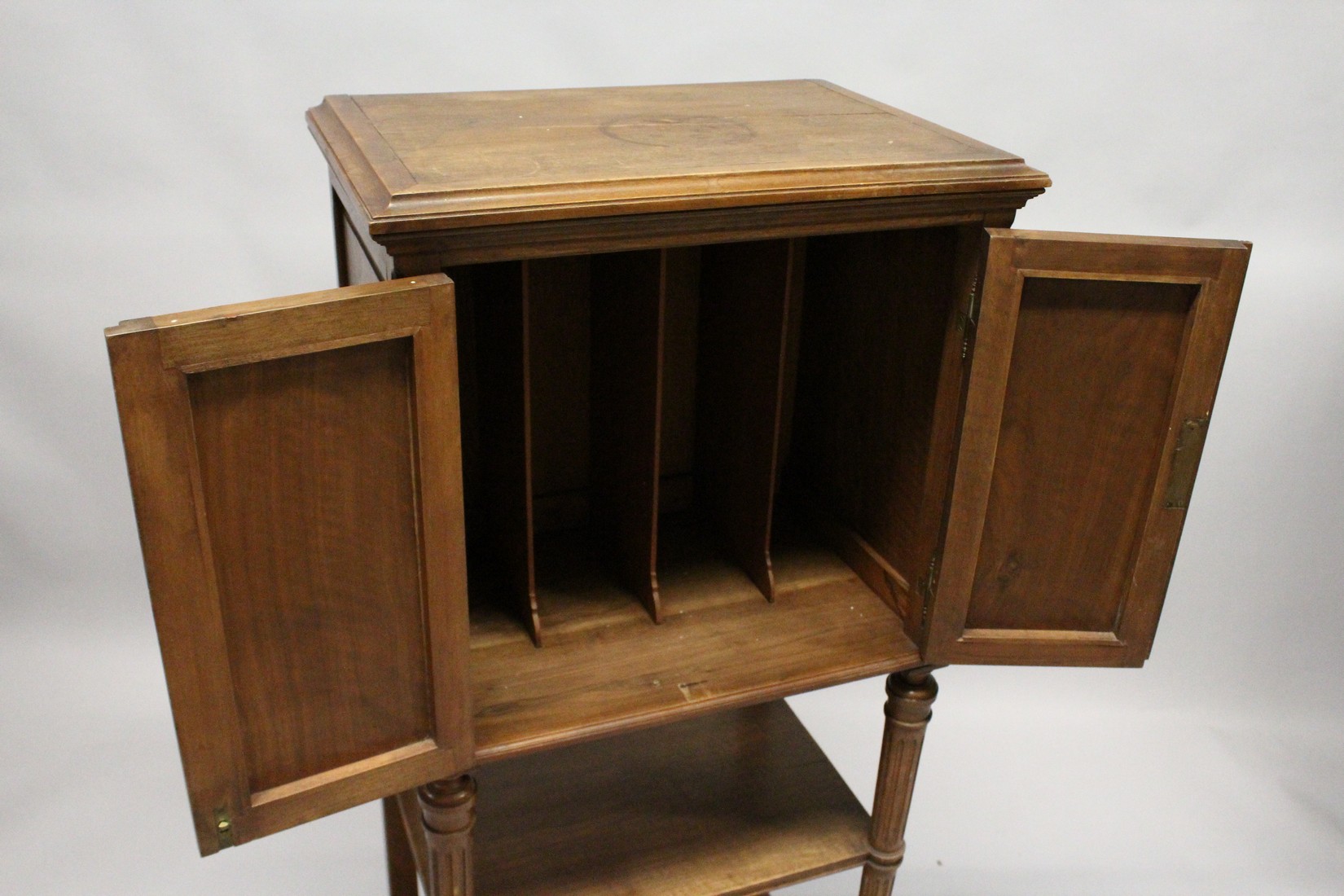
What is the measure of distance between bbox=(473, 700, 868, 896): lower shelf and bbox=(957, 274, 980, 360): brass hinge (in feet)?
2.26

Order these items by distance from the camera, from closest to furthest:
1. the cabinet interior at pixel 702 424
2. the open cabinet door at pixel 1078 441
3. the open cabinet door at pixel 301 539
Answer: the open cabinet door at pixel 301 539 → the open cabinet door at pixel 1078 441 → the cabinet interior at pixel 702 424

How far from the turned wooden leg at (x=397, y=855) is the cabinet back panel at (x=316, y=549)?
24.2 inches

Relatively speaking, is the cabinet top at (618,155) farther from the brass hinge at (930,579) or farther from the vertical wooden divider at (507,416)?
the brass hinge at (930,579)

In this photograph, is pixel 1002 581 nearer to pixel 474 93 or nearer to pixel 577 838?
pixel 577 838

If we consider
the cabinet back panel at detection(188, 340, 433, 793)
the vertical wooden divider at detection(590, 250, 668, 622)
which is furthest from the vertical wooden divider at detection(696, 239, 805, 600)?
the cabinet back panel at detection(188, 340, 433, 793)

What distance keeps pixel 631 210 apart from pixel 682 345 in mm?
530

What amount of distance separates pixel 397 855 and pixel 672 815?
1.34ft

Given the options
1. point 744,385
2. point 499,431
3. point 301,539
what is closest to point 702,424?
point 744,385

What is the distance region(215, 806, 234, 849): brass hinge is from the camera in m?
1.13

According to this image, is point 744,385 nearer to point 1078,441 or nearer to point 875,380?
point 875,380

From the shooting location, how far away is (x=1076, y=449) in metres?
1.34

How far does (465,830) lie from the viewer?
136 centimetres

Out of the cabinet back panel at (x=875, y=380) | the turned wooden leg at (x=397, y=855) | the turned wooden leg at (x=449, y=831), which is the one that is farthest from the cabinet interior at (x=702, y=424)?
the turned wooden leg at (x=397, y=855)

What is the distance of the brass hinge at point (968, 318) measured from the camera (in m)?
1.27
